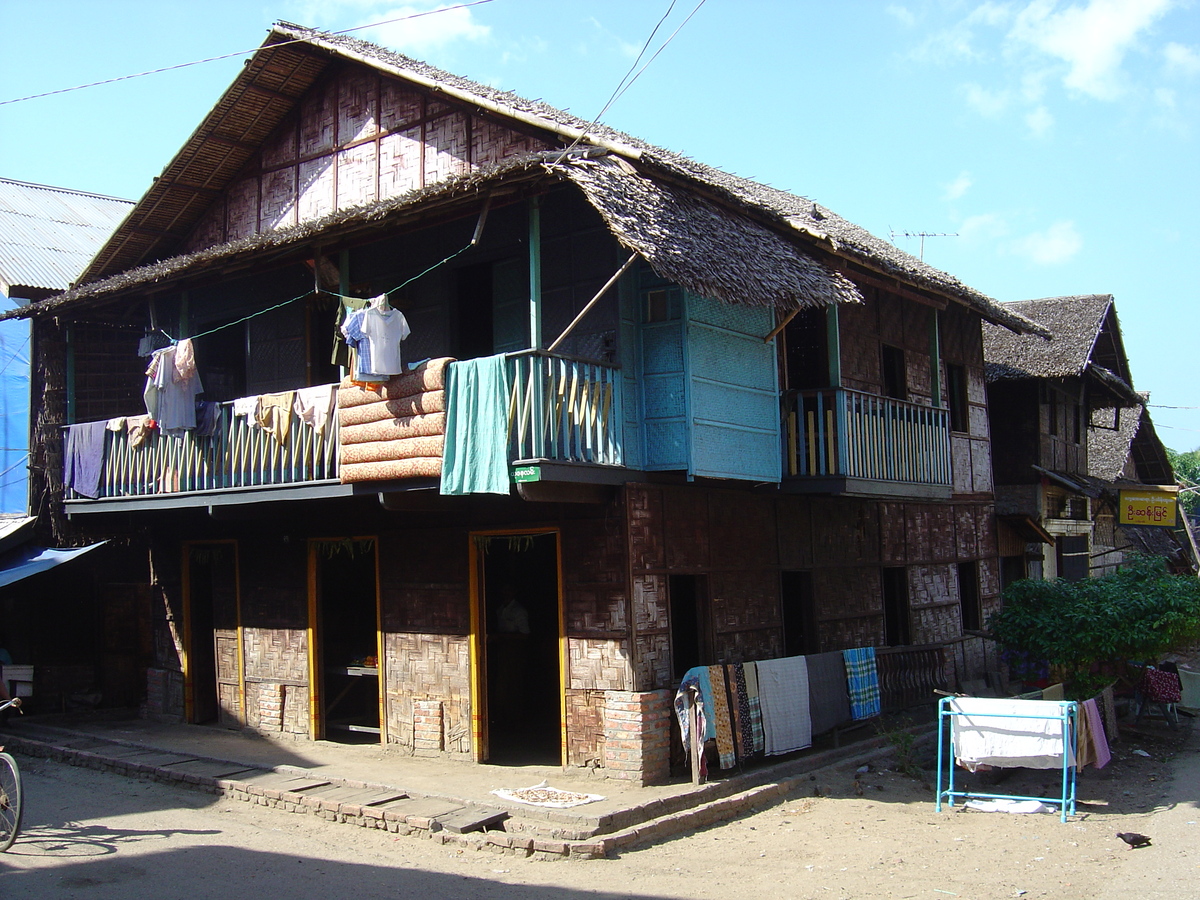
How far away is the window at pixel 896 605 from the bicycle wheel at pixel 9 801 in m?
10.7

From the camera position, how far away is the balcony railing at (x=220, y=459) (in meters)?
10.9

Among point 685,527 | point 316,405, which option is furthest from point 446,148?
point 685,527

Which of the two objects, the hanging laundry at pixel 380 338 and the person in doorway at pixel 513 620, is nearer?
the hanging laundry at pixel 380 338

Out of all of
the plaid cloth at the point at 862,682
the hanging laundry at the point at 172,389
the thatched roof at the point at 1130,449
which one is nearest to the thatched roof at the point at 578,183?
the hanging laundry at the point at 172,389

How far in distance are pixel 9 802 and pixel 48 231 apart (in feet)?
39.3

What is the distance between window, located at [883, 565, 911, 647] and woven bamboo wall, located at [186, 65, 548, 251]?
7.94 metres

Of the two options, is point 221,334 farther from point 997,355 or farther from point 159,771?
point 997,355

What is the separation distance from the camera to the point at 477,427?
9266 millimetres

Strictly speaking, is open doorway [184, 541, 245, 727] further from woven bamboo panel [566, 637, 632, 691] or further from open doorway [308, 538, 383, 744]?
woven bamboo panel [566, 637, 632, 691]

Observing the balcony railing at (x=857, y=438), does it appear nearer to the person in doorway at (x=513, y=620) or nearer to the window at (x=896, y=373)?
the window at (x=896, y=373)

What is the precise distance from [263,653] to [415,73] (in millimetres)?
7278

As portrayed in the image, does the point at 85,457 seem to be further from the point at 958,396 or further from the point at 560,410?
the point at 958,396

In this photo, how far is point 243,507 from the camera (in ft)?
41.9

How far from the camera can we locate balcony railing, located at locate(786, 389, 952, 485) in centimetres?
1173
